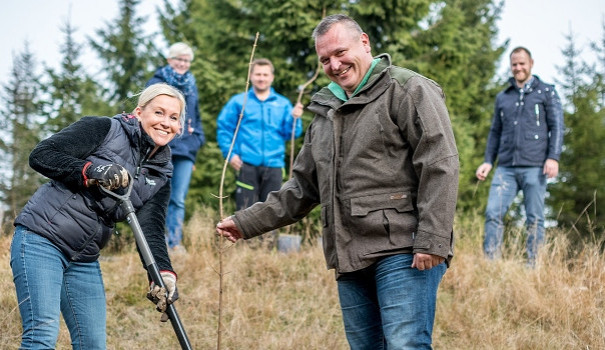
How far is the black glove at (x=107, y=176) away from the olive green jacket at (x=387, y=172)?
0.86 metres

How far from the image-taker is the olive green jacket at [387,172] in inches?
102

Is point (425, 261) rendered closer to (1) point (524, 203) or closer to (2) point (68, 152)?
(2) point (68, 152)

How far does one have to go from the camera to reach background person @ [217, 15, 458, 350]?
2.60 meters

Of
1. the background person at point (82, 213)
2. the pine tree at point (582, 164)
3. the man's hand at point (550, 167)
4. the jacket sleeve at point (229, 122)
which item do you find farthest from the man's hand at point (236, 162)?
the pine tree at point (582, 164)

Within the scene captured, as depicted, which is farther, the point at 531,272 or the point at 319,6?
the point at 319,6

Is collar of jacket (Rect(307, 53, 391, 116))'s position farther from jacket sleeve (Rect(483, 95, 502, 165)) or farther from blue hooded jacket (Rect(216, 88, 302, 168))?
jacket sleeve (Rect(483, 95, 502, 165))

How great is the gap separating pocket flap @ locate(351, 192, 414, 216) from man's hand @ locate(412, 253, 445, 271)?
209mm

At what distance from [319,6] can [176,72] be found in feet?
11.9

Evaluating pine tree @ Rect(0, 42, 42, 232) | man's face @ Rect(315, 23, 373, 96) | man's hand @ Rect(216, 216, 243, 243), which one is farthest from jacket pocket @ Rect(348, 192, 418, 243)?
pine tree @ Rect(0, 42, 42, 232)

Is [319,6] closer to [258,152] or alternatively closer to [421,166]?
[258,152]

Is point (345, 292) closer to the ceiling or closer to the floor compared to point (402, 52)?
closer to the floor

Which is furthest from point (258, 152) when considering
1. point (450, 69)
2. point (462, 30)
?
point (462, 30)

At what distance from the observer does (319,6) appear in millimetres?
9422

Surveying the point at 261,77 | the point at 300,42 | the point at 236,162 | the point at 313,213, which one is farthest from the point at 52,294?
the point at 300,42
